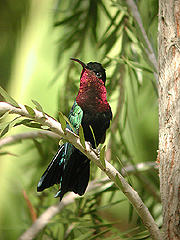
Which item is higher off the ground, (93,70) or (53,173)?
(93,70)

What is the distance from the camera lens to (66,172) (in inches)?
19.8

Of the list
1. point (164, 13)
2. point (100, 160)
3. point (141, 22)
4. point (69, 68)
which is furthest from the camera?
point (69, 68)

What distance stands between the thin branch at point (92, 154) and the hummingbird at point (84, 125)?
0.05 meters

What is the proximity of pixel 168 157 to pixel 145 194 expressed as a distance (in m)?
0.51

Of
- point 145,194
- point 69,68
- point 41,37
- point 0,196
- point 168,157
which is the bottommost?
point 145,194

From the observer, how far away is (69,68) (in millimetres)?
874

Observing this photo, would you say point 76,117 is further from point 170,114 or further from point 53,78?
point 53,78

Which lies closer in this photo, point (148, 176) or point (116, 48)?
point (116, 48)

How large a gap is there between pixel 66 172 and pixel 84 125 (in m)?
0.13

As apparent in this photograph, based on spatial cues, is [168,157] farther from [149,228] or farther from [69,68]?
[69,68]

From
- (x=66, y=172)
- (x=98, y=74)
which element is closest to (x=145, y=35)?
(x=98, y=74)

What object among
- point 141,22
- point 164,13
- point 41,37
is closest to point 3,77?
point 41,37

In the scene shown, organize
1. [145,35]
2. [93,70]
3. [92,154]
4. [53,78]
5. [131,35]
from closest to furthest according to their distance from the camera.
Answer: [92,154] < [93,70] < [145,35] < [131,35] < [53,78]

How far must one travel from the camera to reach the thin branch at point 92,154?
38 cm
